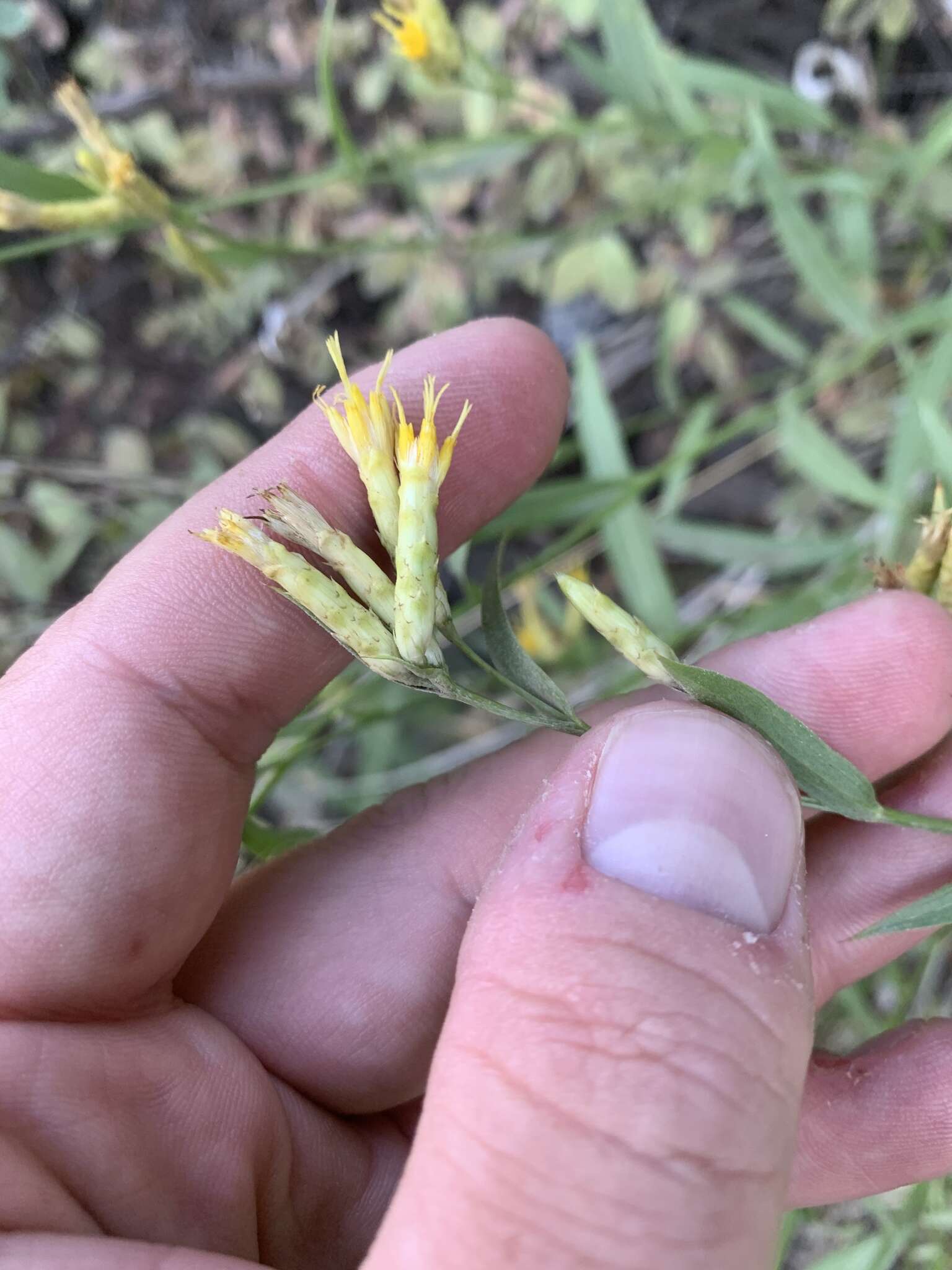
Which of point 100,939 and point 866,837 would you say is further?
point 866,837

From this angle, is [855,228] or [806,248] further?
[855,228]

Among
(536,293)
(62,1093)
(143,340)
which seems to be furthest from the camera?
(143,340)

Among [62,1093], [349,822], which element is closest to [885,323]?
[349,822]

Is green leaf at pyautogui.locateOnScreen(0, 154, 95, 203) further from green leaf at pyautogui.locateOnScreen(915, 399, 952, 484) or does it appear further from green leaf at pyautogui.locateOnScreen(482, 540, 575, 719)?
green leaf at pyautogui.locateOnScreen(915, 399, 952, 484)

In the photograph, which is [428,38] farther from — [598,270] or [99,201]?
[598,270]

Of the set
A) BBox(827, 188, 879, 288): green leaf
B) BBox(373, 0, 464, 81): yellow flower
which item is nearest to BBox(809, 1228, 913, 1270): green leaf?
BBox(827, 188, 879, 288): green leaf

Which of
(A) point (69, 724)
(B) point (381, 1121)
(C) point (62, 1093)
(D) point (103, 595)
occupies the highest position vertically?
(D) point (103, 595)

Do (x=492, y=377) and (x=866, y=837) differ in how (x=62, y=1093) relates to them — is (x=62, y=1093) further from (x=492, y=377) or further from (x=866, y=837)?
(x=866, y=837)

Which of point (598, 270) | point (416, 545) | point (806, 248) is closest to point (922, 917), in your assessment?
point (416, 545)
